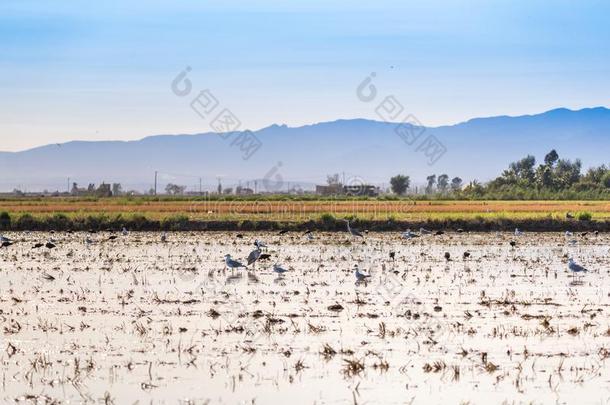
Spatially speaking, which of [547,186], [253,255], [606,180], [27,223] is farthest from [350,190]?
[253,255]

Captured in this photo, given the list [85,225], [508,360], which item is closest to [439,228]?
[85,225]

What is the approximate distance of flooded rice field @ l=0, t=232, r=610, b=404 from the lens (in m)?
11.4

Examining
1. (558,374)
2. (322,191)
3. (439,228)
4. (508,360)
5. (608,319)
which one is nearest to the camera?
(558,374)

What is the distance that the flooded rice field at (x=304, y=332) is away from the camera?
37.4 ft

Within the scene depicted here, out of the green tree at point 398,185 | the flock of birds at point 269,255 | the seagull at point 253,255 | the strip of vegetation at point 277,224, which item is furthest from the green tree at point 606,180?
the seagull at point 253,255

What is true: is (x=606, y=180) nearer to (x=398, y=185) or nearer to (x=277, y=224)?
(x=398, y=185)

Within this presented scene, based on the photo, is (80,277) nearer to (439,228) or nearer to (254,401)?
(254,401)

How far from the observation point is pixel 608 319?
16.0 m

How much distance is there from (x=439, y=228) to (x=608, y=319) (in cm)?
2787

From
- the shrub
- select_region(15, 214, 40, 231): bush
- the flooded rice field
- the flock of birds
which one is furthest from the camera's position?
the shrub

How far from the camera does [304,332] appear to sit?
581 inches

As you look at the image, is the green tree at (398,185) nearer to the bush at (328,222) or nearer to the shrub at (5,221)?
the bush at (328,222)

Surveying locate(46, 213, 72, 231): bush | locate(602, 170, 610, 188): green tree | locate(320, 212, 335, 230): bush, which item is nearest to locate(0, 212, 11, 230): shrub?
locate(46, 213, 72, 231): bush

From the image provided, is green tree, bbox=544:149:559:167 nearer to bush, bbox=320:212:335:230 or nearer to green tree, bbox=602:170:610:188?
green tree, bbox=602:170:610:188
